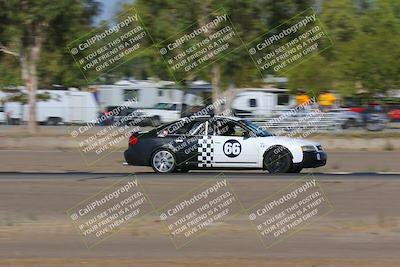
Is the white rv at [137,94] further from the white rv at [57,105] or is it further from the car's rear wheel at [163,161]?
the car's rear wheel at [163,161]

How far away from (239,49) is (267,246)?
857 inches

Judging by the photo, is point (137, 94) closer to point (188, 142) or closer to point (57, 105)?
point (57, 105)

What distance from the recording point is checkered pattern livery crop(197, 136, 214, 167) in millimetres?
18266

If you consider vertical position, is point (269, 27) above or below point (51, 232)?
above

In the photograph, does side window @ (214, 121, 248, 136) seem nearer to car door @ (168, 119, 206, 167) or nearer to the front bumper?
car door @ (168, 119, 206, 167)

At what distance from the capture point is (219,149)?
1827cm

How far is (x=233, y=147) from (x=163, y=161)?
5.20 ft

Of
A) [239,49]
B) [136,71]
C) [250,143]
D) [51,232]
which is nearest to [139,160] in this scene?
[250,143]

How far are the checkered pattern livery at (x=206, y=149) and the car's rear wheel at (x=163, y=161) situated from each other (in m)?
0.63

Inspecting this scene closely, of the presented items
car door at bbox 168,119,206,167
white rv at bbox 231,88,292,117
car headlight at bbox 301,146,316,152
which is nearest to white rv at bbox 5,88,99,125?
white rv at bbox 231,88,292,117

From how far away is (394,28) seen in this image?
51312 millimetres

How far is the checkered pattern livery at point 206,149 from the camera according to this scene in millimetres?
18266

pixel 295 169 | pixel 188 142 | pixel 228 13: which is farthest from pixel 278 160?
pixel 228 13

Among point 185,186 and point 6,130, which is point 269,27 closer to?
point 6,130
